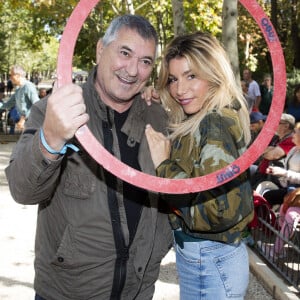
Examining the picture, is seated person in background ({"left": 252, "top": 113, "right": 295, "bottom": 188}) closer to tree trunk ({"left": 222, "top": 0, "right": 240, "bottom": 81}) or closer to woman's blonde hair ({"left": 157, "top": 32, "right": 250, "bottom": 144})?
tree trunk ({"left": 222, "top": 0, "right": 240, "bottom": 81})

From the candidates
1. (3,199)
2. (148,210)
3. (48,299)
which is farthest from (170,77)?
(3,199)

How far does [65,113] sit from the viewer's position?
5.60 feet

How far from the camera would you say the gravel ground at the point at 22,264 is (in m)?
4.82

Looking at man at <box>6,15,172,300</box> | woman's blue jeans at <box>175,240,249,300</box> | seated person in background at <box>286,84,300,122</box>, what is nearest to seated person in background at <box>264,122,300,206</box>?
seated person in background at <box>286,84,300,122</box>

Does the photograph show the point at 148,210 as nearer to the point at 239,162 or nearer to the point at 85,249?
the point at 85,249

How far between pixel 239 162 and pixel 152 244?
1.78 ft

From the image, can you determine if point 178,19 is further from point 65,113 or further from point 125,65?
point 65,113

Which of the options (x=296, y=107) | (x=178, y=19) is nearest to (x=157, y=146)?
(x=178, y=19)

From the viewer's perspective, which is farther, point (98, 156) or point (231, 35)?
point (231, 35)

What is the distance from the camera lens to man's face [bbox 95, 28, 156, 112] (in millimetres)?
2238

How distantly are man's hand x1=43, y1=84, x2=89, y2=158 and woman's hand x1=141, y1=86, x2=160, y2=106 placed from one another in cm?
74

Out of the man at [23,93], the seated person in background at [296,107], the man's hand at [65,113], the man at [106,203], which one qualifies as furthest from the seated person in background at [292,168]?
the man at [23,93]

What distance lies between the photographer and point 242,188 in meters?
2.35

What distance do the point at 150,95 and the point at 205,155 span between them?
0.47 m
